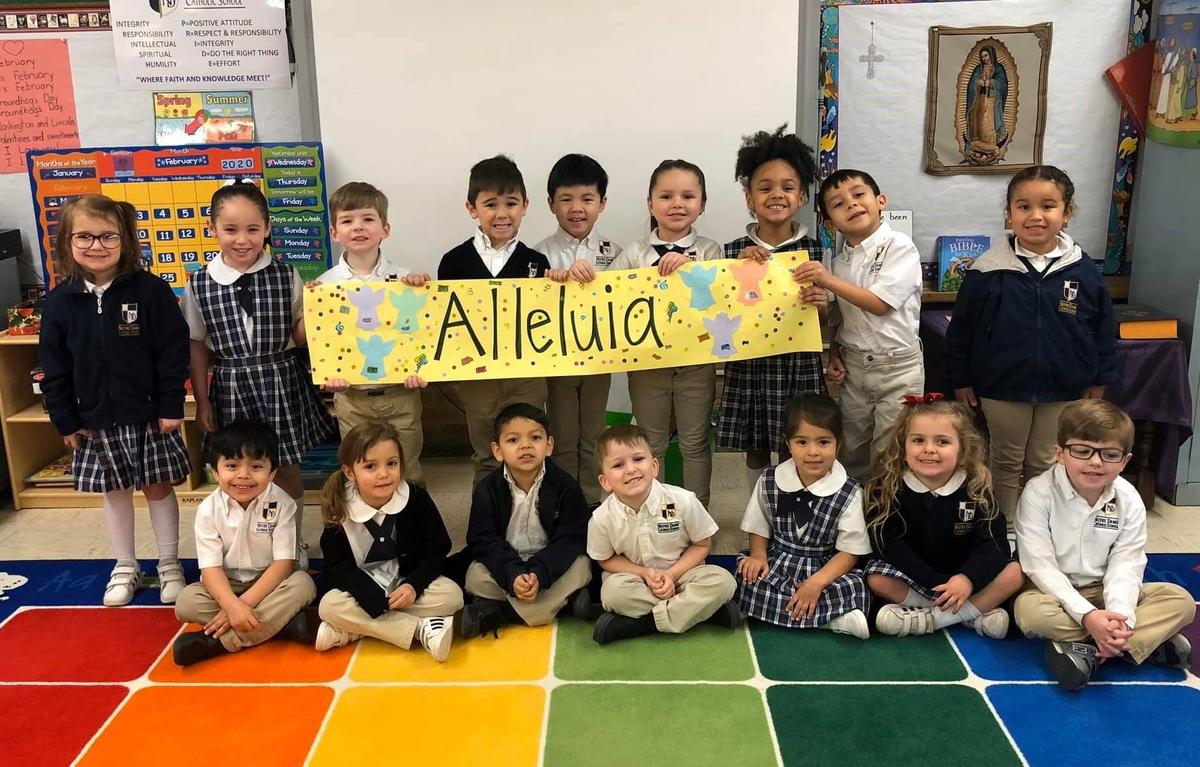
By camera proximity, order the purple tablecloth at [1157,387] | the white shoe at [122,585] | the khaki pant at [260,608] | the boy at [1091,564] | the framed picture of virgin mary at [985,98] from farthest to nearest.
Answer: the framed picture of virgin mary at [985,98], the purple tablecloth at [1157,387], the white shoe at [122,585], the khaki pant at [260,608], the boy at [1091,564]

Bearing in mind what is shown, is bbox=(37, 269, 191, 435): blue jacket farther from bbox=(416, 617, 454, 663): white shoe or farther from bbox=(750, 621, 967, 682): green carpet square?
bbox=(750, 621, 967, 682): green carpet square

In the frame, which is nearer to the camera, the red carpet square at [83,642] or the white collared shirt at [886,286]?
the red carpet square at [83,642]

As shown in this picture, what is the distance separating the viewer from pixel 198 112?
4.37 m

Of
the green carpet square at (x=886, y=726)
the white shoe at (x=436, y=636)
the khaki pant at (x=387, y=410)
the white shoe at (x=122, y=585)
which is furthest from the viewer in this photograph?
the khaki pant at (x=387, y=410)

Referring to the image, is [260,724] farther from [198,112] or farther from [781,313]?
[198,112]

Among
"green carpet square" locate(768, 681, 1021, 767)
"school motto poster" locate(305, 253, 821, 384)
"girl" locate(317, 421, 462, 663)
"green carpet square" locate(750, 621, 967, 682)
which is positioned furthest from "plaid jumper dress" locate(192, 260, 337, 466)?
"green carpet square" locate(768, 681, 1021, 767)

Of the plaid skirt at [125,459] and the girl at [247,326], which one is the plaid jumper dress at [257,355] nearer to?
the girl at [247,326]

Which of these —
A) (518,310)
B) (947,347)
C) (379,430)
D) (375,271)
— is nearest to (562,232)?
(518,310)

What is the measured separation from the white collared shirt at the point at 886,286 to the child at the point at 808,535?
1.23ft

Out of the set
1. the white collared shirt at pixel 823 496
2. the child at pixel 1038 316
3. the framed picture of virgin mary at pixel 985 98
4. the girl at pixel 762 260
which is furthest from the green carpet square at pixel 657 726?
the framed picture of virgin mary at pixel 985 98

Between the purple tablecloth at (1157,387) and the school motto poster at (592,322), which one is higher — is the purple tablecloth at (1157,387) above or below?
below

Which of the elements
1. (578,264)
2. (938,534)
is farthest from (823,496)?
(578,264)

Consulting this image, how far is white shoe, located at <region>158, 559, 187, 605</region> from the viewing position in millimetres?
3275

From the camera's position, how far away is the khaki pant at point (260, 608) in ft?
9.61
